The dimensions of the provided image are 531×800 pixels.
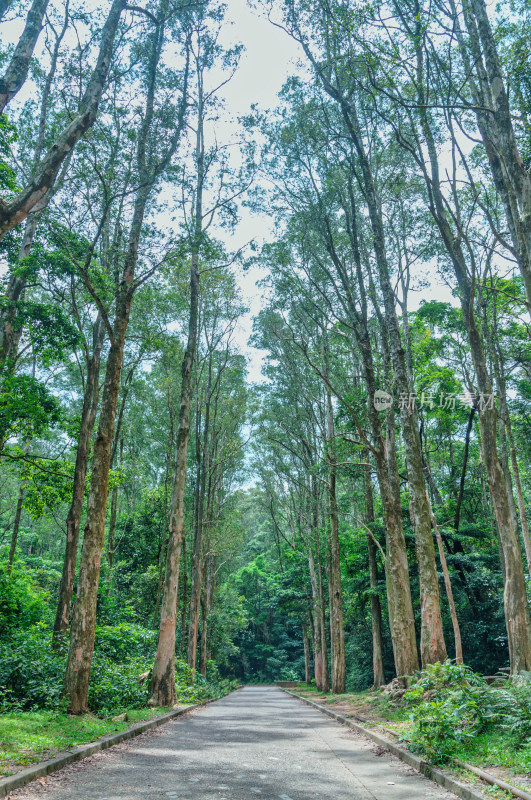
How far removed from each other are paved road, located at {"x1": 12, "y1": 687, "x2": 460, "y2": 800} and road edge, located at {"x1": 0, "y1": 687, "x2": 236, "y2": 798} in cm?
8

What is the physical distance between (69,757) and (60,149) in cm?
653

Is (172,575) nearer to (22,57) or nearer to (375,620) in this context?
(375,620)

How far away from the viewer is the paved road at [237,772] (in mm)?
4355

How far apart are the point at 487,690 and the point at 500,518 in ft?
13.9

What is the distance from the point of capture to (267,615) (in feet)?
148

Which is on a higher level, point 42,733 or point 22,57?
point 22,57

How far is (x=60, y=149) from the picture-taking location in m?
6.25

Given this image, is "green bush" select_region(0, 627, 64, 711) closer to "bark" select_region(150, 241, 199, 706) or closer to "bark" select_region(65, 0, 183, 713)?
"bark" select_region(65, 0, 183, 713)

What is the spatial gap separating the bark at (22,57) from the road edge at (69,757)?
20.9 feet

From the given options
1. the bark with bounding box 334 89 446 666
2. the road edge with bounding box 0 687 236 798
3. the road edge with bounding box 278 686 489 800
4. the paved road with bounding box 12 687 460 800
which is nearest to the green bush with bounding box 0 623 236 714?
the road edge with bounding box 0 687 236 798

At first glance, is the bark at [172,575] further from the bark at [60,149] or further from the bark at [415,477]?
the bark at [60,149]

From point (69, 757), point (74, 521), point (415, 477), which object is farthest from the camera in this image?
point (74, 521)

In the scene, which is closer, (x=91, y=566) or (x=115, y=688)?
(x=91, y=566)
